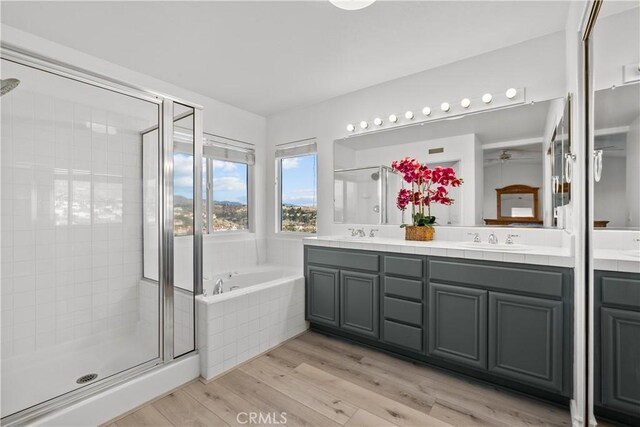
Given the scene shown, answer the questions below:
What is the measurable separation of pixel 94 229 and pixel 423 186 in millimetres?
2751

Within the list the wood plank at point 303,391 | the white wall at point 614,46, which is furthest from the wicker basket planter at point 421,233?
the white wall at point 614,46

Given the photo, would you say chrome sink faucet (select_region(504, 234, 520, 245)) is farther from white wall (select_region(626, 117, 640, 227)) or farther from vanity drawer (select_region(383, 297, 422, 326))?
white wall (select_region(626, 117, 640, 227))

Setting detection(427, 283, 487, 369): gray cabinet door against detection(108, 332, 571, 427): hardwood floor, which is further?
detection(427, 283, 487, 369): gray cabinet door

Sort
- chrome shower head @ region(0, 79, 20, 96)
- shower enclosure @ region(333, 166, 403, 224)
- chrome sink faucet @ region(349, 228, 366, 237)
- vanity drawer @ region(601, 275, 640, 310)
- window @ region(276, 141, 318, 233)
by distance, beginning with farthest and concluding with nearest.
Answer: window @ region(276, 141, 318, 233), chrome sink faucet @ region(349, 228, 366, 237), shower enclosure @ region(333, 166, 403, 224), chrome shower head @ region(0, 79, 20, 96), vanity drawer @ region(601, 275, 640, 310)

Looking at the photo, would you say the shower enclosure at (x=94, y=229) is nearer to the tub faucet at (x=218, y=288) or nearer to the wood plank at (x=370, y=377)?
the tub faucet at (x=218, y=288)

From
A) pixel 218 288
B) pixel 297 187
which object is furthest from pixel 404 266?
pixel 297 187

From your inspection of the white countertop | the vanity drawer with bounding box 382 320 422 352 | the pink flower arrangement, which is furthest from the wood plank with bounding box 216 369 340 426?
the pink flower arrangement

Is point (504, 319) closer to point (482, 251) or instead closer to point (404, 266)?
point (482, 251)

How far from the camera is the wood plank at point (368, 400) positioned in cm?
172

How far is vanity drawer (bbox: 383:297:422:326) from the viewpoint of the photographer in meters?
2.25

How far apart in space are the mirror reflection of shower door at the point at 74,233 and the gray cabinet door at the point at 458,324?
6.19ft

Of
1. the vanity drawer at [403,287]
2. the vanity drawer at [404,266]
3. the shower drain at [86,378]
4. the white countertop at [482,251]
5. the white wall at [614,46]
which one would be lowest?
the shower drain at [86,378]

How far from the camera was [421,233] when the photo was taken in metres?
2.67
